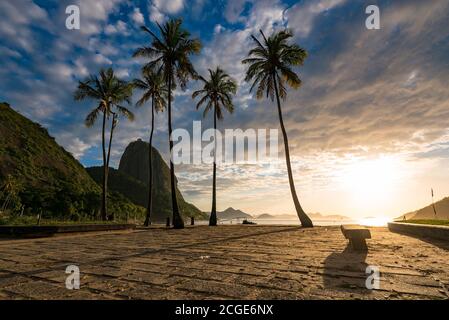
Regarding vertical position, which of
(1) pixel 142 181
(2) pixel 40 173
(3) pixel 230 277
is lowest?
(3) pixel 230 277

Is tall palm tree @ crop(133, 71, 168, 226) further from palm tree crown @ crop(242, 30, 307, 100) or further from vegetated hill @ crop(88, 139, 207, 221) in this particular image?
vegetated hill @ crop(88, 139, 207, 221)

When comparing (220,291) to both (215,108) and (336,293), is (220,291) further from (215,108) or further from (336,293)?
(215,108)

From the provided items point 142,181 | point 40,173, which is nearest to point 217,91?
point 40,173

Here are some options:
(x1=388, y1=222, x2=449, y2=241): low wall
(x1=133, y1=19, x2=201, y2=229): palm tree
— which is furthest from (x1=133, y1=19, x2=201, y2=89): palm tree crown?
(x1=388, y1=222, x2=449, y2=241): low wall

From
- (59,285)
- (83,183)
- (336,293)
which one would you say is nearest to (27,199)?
(83,183)

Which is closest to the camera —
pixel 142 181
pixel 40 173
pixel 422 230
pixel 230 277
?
pixel 230 277

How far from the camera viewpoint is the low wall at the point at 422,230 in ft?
24.5

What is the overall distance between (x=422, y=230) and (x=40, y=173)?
50.7 meters

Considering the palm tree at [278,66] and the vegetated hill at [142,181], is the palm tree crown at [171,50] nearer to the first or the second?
the palm tree at [278,66]

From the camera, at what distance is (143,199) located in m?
98.1

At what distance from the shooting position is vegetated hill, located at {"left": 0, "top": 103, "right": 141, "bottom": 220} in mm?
34300

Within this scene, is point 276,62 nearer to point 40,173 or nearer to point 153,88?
point 153,88

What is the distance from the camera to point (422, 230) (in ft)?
29.9
